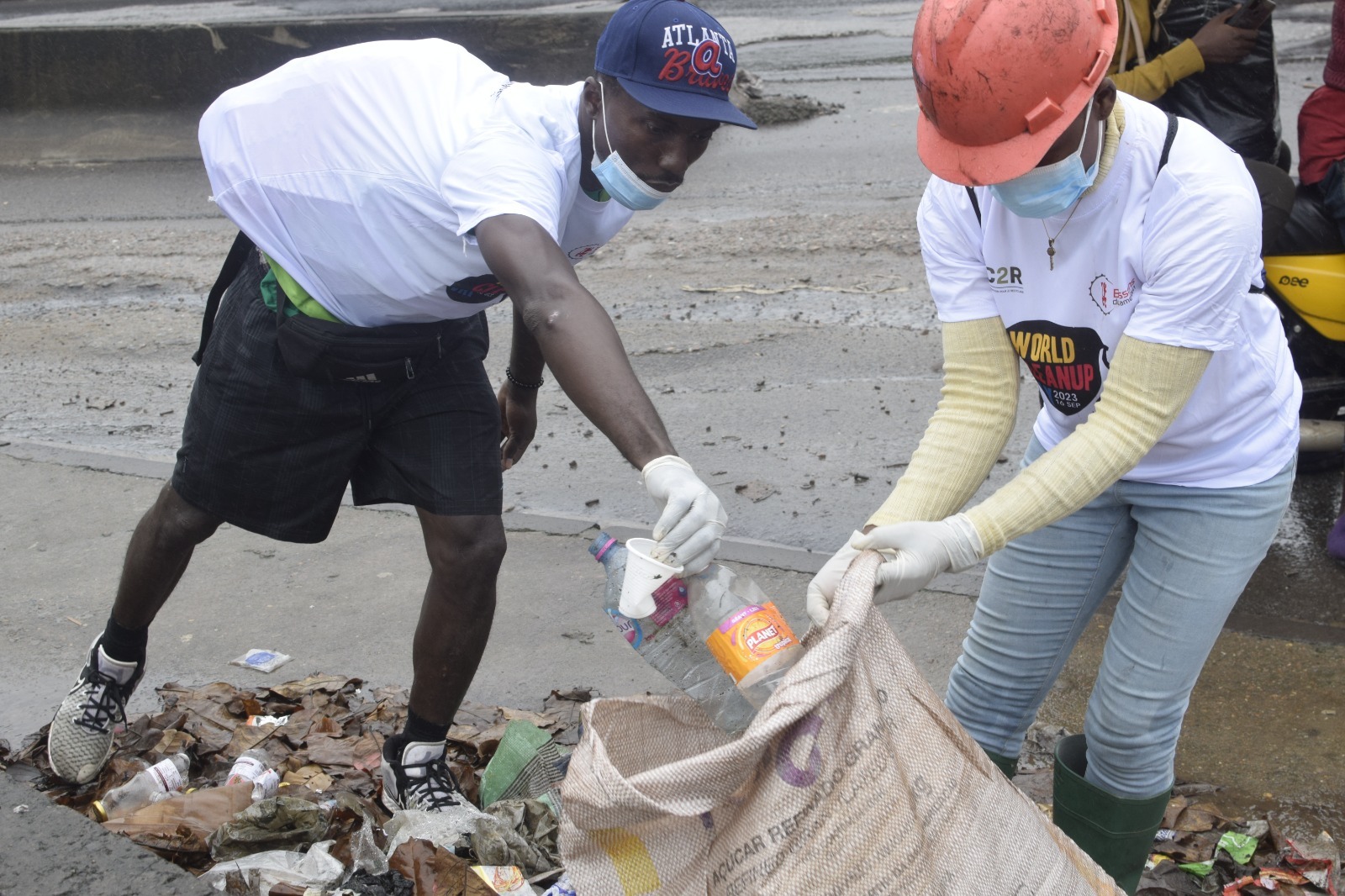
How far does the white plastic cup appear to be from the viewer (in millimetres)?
2096

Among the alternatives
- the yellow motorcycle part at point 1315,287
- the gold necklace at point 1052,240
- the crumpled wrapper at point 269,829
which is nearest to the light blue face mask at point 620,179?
the gold necklace at point 1052,240

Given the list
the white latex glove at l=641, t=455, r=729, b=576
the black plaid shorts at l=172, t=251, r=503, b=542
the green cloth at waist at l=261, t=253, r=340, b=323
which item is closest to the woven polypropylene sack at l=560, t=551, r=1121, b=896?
the white latex glove at l=641, t=455, r=729, b=576

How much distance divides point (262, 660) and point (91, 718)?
0.74 meters

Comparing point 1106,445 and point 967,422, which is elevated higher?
point 1106,445

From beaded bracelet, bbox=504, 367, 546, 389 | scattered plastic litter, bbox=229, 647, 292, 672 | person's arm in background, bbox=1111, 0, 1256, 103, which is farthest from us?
person's arm in background, bbox=1111, 0, 1256, 103

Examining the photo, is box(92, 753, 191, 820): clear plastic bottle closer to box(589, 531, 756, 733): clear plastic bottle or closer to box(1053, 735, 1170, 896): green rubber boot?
box(589, 531, 756, 733): clear plastic bottle

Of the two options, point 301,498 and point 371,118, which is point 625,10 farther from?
point 301,498

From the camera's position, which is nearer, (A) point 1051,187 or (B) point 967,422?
(A) point 1051,187

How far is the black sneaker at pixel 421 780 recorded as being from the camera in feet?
10.4

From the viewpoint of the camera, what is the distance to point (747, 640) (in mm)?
2119

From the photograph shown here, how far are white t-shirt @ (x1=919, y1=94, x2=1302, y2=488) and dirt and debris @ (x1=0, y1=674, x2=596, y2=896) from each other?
1.42 metres

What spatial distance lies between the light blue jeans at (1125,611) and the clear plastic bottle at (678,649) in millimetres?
700

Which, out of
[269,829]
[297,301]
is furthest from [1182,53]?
[269,829]

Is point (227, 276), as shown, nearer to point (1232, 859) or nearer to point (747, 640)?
point (747, 640)
